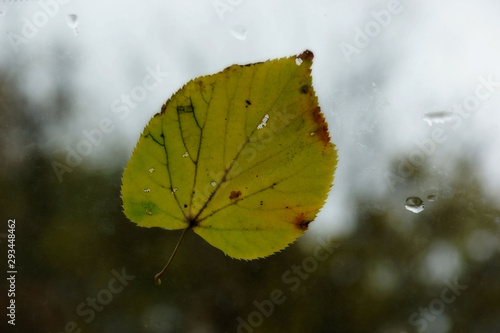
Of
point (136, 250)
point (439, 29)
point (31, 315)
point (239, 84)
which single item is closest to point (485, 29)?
point (439, 29)

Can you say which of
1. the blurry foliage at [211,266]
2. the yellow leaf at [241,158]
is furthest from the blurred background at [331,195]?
the yellow leaf at [241,158]

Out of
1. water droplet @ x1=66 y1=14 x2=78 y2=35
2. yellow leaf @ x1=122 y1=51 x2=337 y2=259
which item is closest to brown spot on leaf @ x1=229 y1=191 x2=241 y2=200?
yellow leaf @ x1=122 y1=51 x2=337 y2=259

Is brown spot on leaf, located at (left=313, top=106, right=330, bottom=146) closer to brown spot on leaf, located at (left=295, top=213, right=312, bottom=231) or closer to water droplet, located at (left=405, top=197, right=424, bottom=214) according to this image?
brown spot on leaf, located at (left=295, top=213, right=312, bottom=231)

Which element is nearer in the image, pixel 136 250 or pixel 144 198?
pixel 144 198

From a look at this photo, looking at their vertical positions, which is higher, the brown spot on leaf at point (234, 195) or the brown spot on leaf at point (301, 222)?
the brown spot on leaf at point (234, 195)

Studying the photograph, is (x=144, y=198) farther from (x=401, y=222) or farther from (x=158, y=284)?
(x=401, y=222)

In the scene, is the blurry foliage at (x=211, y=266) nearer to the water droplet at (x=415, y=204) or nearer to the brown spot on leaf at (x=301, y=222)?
the water droplet at (x=415, y=204)

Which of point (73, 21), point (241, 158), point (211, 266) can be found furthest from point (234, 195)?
point (73, 21)
